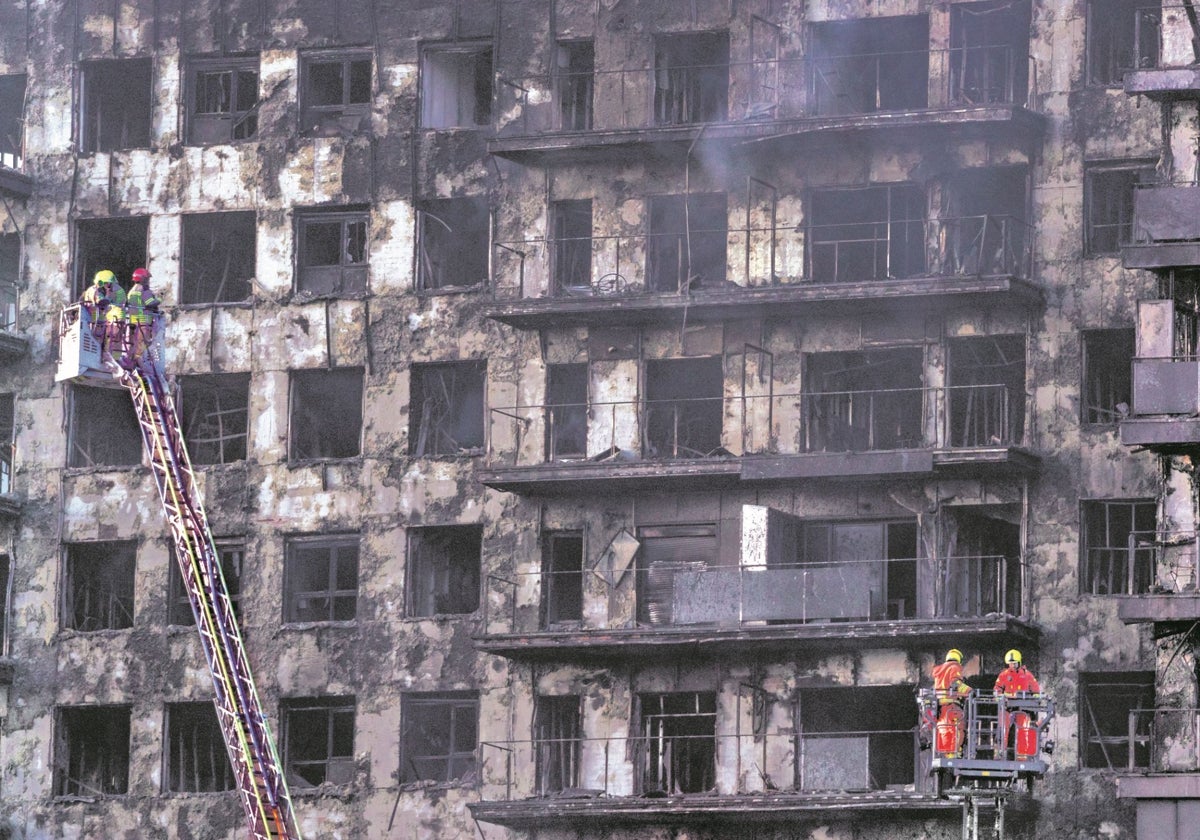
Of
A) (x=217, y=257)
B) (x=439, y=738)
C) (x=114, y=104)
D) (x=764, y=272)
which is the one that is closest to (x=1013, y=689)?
(x=764, y=272)

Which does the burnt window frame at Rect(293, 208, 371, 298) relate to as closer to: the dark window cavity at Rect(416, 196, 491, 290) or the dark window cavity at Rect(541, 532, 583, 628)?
the dark window cavity at Rect(416, 196, 491, 290)

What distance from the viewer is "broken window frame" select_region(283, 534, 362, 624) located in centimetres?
7519

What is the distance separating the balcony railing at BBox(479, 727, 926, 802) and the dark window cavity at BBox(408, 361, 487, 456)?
6.68m

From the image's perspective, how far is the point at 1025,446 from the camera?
70875 mm

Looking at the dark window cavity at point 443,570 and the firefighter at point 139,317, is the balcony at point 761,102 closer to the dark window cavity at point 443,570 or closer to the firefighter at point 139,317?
the dark window cavity at point 443,570

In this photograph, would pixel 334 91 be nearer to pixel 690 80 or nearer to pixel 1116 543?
pixel 690 80

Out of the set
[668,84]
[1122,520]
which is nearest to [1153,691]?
[1122,520]

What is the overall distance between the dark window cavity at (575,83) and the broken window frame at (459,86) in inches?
61.9

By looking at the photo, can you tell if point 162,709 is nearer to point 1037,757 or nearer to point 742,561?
point 742,561

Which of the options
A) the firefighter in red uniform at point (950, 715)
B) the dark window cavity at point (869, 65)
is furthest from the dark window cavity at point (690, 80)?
the firefighter in red uniform at point (950, 715)

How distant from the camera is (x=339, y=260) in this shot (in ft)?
252

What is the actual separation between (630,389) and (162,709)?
39.2 ft

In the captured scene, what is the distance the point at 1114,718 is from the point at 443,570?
1446cm

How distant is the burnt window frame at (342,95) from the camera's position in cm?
7694
